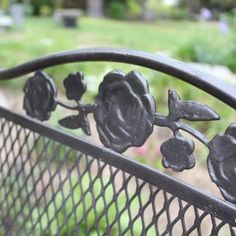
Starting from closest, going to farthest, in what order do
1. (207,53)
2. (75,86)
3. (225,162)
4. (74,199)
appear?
1. (225,162)
2. (75,86)
3. (74,199)
4. (207,53)

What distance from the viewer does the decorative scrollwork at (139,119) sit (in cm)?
74

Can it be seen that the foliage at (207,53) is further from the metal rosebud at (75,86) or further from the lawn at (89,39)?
the metal rosebud at (75,86)

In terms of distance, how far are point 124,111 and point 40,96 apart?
0.26 m

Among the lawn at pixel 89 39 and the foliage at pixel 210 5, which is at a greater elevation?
the lawn at pixel 89 39

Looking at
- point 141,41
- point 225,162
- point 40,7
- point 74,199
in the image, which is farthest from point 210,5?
point 225,162

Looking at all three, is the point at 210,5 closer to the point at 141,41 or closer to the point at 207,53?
the point at 141,41

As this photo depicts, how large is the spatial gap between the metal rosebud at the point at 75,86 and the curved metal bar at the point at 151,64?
0.03 m

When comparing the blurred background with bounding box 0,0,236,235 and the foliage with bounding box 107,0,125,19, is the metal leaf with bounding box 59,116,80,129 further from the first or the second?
the foliage with bounding box 107,0,125,19

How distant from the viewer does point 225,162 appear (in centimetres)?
74

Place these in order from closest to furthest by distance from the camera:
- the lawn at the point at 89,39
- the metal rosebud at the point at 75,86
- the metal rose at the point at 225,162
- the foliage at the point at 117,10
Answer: the metal rose at the point at 225,162, the metal rosebud at the point at 75,86, the lawn at the point at 89,39, the foliage at the point at 117,10

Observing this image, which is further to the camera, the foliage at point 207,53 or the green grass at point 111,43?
the foliage at point 207,53

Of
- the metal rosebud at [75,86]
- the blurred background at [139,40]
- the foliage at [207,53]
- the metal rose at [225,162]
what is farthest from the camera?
the foliage at [207,53]

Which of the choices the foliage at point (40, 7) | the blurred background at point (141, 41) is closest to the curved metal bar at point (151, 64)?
the blurred background at point (141, 41)

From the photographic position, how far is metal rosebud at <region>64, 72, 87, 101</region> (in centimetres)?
96
